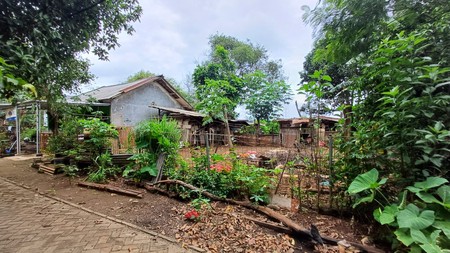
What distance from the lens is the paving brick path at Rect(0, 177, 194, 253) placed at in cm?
282

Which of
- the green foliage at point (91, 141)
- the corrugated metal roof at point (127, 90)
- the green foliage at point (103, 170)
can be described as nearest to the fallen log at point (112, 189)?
the green foliage at point (103, 170)

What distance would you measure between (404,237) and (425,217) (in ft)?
0.94

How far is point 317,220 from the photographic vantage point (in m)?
3.51

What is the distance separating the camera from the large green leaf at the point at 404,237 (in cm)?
213

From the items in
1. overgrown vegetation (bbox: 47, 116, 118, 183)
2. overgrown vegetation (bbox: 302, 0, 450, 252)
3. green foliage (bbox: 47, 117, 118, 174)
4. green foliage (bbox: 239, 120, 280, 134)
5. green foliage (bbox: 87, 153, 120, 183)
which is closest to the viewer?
overgrown vegetation (bbox: 302, 0, 450, 252)

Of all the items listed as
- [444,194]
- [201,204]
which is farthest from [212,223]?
[444,194]

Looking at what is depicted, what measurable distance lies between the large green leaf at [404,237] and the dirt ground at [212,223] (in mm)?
758

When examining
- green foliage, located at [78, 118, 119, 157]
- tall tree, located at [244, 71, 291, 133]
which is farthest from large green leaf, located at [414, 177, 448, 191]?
tall tree, located at [244, 71, 291, 133]

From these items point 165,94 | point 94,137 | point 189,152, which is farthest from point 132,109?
point 189,152

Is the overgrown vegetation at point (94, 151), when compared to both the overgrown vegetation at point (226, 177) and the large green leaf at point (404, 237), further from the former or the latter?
the large green leaf at point (404, 237)

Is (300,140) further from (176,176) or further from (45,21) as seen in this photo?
(45,21)

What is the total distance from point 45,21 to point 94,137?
3.71 m

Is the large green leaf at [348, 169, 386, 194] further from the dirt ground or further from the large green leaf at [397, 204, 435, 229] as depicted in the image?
the dirt ground

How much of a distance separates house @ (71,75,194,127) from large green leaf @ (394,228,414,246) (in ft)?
45.4
